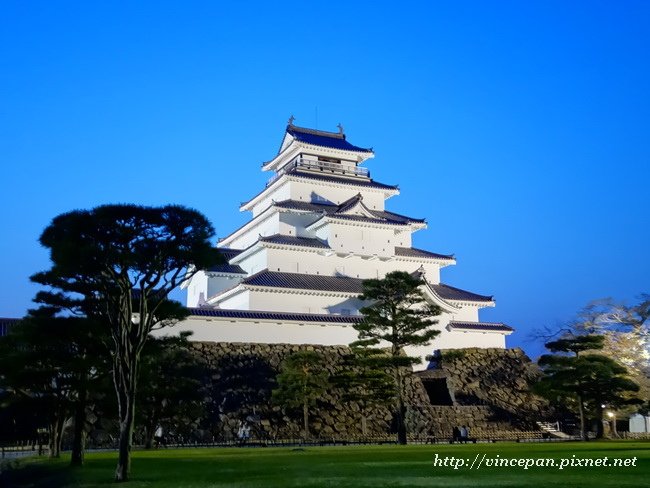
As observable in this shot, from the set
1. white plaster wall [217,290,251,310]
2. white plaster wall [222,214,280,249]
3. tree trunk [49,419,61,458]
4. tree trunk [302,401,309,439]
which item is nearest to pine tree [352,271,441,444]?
tree trunk [302,401,309,439]

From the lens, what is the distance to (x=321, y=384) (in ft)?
96.5

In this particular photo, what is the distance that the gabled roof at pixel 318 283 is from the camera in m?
37.5

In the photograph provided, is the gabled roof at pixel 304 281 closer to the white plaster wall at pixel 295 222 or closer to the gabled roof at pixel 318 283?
the gabled roof at pixel 318 283

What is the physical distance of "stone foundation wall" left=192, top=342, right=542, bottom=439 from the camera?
1154 inches

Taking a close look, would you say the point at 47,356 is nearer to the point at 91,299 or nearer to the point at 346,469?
the point at 91,299

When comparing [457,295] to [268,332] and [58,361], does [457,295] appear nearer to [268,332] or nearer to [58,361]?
[268,332]

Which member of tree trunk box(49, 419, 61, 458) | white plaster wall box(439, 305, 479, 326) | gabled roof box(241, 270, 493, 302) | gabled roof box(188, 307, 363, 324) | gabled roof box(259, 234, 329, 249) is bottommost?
tree trunk box(49, 419, 61, 458)

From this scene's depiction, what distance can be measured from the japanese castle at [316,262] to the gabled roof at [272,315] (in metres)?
0.05

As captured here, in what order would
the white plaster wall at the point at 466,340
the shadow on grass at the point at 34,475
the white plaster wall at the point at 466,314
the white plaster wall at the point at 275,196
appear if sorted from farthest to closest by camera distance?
1. the white plaster wall at the point at 275,196
2. the white plaster wall at the point at 466,314
3. the white plaster wall at the point at 466,340
4. the shadow on grass at the point at 34,475

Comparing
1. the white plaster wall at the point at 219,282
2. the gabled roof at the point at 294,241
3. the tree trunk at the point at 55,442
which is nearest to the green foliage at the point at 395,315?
the tree trunk at the point at 55,442

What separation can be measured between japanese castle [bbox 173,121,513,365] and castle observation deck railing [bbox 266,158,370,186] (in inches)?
2.9

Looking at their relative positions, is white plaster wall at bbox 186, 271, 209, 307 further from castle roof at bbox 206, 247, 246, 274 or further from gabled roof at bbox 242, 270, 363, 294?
gabled roof at bbox 242, 270, 363, 294

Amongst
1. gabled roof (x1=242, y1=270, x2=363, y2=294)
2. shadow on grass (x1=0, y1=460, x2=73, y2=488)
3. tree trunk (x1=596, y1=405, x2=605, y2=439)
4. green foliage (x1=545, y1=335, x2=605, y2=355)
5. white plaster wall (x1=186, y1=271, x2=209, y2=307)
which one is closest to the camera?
shadow on grass (x1=0, y1=460, x2=73, y2=488)

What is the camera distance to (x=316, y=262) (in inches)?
1634
